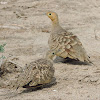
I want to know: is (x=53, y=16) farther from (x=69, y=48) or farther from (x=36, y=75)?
(x=36, y=75)

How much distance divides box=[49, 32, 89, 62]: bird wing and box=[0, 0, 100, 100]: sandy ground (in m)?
0.25

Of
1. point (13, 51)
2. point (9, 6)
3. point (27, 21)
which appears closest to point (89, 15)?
point (27, 21)

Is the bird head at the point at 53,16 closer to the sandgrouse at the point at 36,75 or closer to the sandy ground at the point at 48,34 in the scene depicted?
the sandy ground at the point at 48,34

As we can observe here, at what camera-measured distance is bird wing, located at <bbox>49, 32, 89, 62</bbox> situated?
5.90 meters

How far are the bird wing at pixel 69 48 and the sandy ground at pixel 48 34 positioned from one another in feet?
0.82

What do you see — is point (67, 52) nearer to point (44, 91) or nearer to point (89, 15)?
point (44, 91)

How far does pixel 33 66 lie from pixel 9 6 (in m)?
7.38

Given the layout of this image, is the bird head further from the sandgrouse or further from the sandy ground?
the sandgrouse

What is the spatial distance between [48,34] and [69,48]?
2.79 metres

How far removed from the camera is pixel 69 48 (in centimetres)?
593

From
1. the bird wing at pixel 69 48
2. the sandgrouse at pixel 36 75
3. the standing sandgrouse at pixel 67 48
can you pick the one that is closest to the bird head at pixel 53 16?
the standing sandgrouse at pixel 67 48

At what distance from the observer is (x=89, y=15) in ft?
34.3

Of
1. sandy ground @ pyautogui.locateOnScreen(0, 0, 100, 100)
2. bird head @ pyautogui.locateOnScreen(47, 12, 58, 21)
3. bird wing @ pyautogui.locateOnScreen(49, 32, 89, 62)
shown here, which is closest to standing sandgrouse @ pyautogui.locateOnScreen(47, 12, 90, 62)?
bird wing @ pyautogui.locateOnScreen(49, 32, 89, 62)

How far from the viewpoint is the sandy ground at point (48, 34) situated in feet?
15.0
